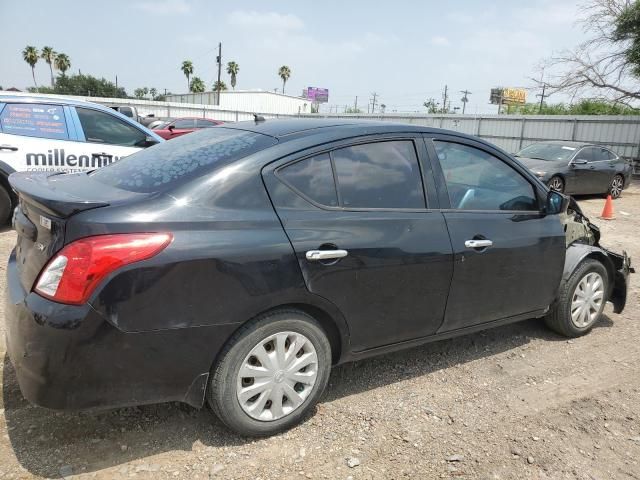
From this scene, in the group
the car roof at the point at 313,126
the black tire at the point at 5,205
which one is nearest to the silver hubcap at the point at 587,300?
the car roof at the point at 313,126

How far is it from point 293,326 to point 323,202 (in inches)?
26.4

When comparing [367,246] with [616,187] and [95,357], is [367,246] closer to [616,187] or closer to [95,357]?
[95,357]

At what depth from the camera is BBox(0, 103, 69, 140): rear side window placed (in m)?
6.21

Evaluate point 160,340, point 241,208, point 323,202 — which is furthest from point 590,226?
point 160,340

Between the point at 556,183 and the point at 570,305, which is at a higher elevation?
the point at 556,183

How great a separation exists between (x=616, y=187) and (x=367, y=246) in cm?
1365

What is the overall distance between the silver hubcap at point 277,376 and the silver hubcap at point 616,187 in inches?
537

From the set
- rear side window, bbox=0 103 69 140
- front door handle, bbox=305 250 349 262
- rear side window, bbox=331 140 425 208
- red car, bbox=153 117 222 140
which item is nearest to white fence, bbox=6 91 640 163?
red car, bbox=153 117 222 140

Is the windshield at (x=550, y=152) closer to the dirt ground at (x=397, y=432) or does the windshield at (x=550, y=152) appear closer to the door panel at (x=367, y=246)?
the dirt ground at (x=397, y=432)

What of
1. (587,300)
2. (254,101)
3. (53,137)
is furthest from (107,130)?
(254,101)

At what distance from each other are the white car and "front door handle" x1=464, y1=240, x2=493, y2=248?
16.2 ft

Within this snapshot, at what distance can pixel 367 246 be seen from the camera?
9.00ft

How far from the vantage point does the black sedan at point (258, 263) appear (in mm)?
2158

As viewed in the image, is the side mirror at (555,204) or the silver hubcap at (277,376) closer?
the silver hubcap at (277,376)
